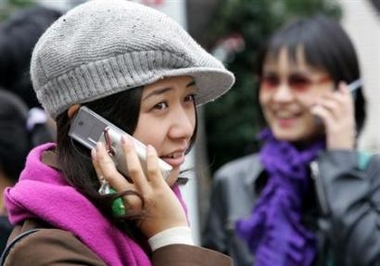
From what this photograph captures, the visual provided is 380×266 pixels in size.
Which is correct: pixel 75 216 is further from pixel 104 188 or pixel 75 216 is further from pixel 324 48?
pixel 324 48

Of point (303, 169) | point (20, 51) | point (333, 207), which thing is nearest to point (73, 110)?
point (333, 207)

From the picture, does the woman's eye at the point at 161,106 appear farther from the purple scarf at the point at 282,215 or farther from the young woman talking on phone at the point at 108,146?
the purple scarf at the point at 282,215

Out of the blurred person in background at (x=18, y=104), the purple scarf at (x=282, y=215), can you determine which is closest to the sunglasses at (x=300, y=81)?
the purple scarf at (x=282, y=215)

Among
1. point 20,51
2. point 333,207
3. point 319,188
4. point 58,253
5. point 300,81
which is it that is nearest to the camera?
point 58,253

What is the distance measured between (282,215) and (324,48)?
603mm

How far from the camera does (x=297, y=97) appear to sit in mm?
3426

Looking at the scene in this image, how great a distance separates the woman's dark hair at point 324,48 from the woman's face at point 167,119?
1476mm

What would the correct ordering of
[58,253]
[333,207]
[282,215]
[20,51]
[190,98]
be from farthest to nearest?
[20,51]
[282,215]
[333,207]
[190,98]
[58,253]

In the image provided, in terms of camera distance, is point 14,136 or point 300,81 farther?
point 300,81

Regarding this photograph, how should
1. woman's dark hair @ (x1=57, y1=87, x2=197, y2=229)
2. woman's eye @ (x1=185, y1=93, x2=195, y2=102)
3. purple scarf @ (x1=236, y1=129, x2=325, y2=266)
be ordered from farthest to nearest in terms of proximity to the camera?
purple scarf @ (x1=236, y1=129, x2=325, y2=266) < woman's eye @ (x1=185, y1=93, x2=195, y2=102) < woman's dark hair @ (x1=57, y1=87, x2=197, y2=229)

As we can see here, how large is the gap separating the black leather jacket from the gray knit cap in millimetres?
1173

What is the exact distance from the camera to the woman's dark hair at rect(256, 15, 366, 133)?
3445 millimetres

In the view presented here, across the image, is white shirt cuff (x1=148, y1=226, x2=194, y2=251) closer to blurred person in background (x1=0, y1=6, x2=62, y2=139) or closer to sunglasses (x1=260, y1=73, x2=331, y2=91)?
sunglasses (x1=260, y1=73, x2=331, y2=91)

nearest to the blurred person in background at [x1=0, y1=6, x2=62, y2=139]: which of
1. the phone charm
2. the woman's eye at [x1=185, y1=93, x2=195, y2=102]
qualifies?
the woman's eye at [x1=185, y1=93, x2=195, y2=102]
